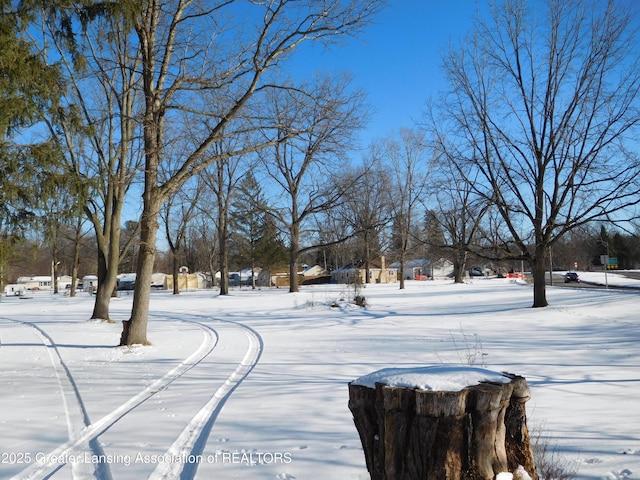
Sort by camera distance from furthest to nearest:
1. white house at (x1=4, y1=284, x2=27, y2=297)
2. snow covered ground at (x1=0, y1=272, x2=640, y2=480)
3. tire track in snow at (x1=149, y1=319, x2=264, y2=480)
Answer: white house at (x1=4, y1=284, x2=27, y2=297) → snow covered ground at (x1=0, y1=272, x2=640, y2=480) → tire track in snow at (x1=149, y1=319, x2=264, y2=480)

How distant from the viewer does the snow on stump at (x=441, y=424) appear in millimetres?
3018

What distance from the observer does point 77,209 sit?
34.5 feet

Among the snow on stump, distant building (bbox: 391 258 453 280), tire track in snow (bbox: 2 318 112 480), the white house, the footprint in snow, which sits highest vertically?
distant building (bbox: 391 258 453 280)

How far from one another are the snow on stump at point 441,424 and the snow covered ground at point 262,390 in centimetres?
117

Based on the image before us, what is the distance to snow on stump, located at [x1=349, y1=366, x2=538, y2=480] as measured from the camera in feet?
9.90

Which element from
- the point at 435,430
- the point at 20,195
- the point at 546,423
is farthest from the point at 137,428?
the point at 20,195

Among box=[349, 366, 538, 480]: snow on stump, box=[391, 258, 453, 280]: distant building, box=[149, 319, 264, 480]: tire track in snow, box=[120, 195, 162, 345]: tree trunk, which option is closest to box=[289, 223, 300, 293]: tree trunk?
box=[120, 195, 162, 345]: tree trunk

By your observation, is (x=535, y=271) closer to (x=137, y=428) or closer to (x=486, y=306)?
(x=486, y=306)

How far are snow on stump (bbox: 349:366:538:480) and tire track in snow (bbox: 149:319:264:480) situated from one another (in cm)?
191

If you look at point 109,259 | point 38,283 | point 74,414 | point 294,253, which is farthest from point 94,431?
point 38,283

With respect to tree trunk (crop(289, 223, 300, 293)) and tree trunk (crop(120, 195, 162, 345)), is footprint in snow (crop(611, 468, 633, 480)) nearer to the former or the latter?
tree trunk (crop(120, 195, 162, 345))

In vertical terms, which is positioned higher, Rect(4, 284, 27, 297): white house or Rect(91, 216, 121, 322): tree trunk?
Rect(91, 216, 121, 322): tree trunk

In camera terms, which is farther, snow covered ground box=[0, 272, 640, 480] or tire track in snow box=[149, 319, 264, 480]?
snow covered ground box=[0, 272, 640, 480]

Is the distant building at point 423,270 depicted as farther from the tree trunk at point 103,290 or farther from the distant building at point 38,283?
the tree trunk at point 103,290
